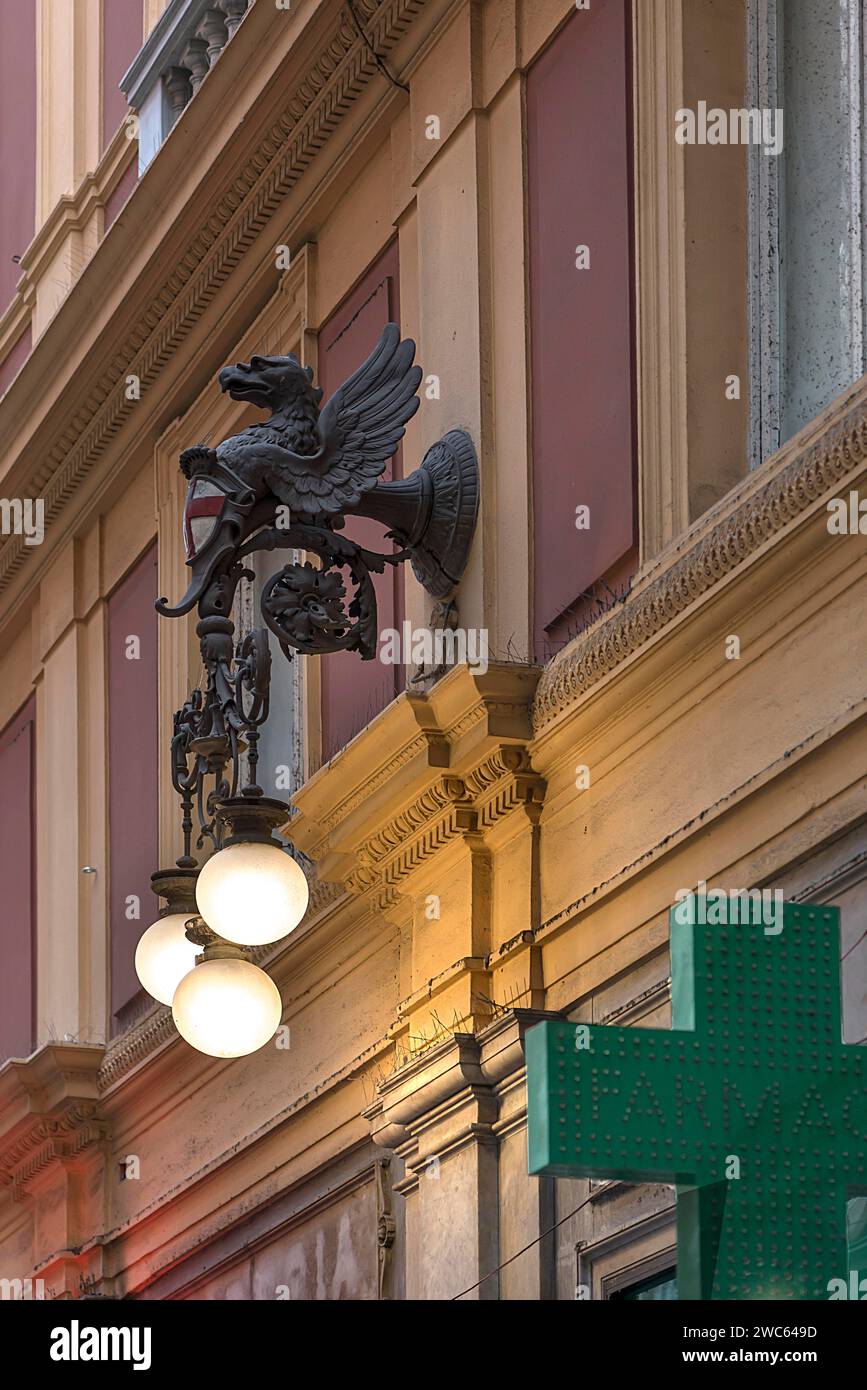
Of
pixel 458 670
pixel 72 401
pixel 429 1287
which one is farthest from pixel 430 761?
pixel 72 401

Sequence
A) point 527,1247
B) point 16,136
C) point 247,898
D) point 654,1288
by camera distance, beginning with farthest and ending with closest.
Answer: point 16,136 → point 527,1247 → point 654,1288 → point 247,898

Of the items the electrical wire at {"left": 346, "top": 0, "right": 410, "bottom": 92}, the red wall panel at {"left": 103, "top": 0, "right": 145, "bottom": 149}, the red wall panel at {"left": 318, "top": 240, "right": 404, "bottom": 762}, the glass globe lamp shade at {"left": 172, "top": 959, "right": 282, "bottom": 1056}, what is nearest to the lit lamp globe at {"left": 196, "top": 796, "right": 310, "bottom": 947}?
the glass globe lamp shade at {"left": 172, "top": 959, "right": 282, "bottom": 1056}

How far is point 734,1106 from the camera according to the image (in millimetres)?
5570

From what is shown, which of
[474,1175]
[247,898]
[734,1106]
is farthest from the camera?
[474,1175]

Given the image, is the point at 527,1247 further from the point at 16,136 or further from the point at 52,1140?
the point at 16,136

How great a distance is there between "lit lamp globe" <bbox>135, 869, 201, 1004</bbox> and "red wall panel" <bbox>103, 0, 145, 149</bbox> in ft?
22.9

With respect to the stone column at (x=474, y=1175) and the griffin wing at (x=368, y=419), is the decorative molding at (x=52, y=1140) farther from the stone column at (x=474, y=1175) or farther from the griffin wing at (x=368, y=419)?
the griffin wing at (x=368, y=419)

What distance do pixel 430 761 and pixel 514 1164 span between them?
1.32 meters

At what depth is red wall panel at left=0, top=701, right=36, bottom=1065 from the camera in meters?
15.3

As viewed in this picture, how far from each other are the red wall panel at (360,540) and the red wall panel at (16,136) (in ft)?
17.5

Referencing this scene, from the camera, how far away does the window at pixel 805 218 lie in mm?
8633

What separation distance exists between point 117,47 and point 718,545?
8400 millimetres

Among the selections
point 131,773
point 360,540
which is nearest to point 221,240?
point 360,540

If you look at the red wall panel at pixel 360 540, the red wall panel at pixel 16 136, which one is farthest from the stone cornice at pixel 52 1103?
the red wall panel at pixel 16 136
